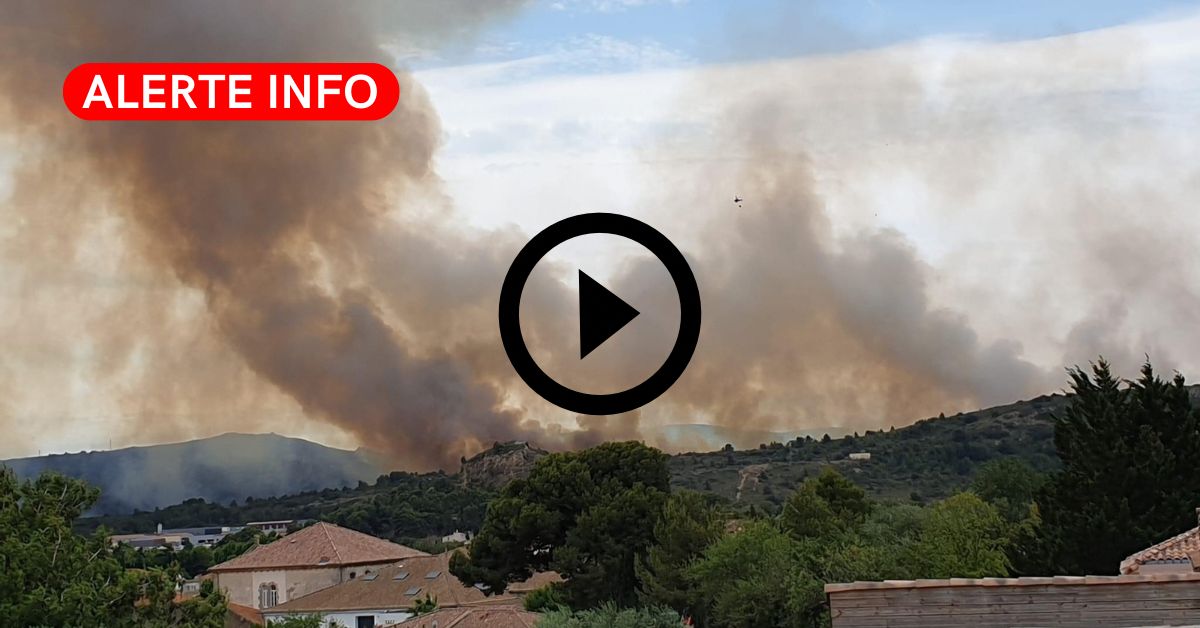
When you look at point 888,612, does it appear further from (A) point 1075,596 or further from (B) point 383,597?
(B) point 383,597

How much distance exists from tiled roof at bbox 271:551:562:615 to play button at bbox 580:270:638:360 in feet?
235

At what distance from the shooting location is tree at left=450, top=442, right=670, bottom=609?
194 feet

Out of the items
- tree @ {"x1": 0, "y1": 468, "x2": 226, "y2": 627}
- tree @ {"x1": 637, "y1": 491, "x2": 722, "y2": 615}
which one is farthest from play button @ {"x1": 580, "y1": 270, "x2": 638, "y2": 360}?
tree @ {"x1": 637, "y1": 491, "x2": 722, "y2": 615}

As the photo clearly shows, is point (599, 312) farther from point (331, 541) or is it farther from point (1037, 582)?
point (331, 541)

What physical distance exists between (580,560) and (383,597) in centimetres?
3154

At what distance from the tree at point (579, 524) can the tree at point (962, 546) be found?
16636 mm

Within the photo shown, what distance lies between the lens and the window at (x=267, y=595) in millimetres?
91938

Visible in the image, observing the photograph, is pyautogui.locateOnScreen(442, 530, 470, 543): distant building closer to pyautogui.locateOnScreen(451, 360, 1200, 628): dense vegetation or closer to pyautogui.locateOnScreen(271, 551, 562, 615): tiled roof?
pyautogui.locateOnScreen(271, 551, 562, 615): tiled roof

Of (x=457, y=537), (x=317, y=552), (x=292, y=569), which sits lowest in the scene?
(x=292, y=569)

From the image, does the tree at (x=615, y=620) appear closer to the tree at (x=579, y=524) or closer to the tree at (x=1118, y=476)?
the tree at (x=579, y=524)

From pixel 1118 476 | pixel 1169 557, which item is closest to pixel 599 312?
pixel 1169 557

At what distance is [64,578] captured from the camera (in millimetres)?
33562

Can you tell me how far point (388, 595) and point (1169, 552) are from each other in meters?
65.5

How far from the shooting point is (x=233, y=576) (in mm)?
93250
